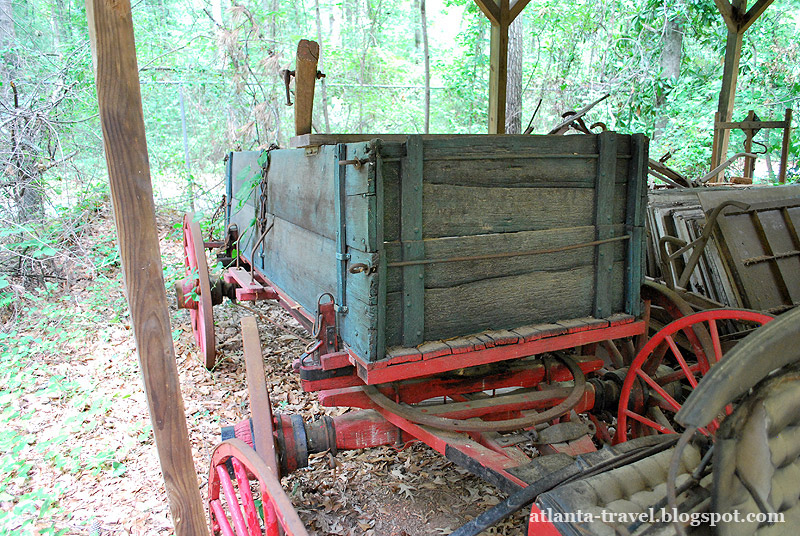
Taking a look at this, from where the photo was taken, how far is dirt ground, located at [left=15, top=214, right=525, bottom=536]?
106 inches

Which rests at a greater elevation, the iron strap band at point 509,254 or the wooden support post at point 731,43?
the wooden support post at point 731,43

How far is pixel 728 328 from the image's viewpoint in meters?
3.37

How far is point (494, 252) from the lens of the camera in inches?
88.6

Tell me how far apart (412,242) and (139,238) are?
3.11 ft

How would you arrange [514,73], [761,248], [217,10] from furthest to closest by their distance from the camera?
1. [217,10]
2. [514,73]
3. [761,248]

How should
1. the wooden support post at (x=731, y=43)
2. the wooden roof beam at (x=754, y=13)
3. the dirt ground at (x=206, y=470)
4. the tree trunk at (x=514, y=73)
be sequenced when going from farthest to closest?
1. the tree trunk at (x=514, y=73)
2. the wooden support post at (x=731, y=43)
3. the wooden roof beam at (x=754, y=13)
4. the dirt ground at (x=206, y=470)

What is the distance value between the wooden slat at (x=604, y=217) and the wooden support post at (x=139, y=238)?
1841 mm

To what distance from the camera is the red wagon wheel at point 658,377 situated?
2.48 meters

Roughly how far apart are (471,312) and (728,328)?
6.83 ft

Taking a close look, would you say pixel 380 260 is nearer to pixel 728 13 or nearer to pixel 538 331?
pixel 538 331

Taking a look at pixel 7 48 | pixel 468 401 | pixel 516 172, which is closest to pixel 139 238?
pixel 516 172

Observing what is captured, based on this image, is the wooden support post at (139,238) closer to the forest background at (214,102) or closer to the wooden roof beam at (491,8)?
the forest background at (214,102)

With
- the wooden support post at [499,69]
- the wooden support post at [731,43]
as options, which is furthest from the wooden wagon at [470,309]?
the wooden support post at [731,43]

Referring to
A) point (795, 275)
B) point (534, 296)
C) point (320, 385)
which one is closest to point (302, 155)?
point (320, 385)
